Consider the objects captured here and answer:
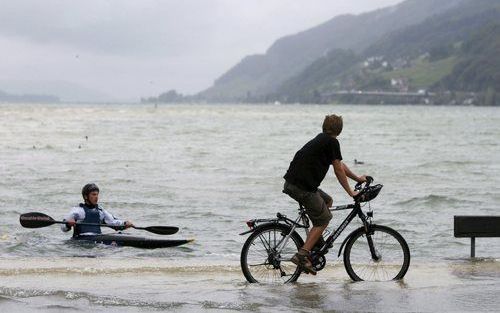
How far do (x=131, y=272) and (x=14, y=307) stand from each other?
13.9 ft

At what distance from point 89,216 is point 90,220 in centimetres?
11

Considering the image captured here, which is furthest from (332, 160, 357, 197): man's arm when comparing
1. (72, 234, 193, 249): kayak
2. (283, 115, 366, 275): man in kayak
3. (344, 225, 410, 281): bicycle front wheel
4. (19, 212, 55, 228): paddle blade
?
(72, 234, 193, 249): kayak

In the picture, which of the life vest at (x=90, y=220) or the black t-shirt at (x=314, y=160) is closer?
the black t-shirt at (x=314, y=160)

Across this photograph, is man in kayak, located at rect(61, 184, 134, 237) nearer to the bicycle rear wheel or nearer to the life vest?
the life vest

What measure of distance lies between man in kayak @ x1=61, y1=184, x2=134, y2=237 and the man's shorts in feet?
21.1

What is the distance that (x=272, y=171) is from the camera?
46.3 meters

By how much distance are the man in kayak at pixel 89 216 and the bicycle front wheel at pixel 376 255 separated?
245 inches

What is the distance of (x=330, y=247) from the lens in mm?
11867

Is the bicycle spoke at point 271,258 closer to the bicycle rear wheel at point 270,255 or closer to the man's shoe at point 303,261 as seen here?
the bicycle rear wheel at point 270,255

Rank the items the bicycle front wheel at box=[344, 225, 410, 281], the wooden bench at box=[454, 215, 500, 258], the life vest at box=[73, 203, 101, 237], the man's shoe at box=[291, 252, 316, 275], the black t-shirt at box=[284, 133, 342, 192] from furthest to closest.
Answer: the life vest at box=[73, 203, 101, 237]
the wooden bench at box=[454, 215, 500, 258]
the bicycle front wheel at box=[344, 225, 410, 281]
the man's shoe at box=[291, 252, 316, 275]
the black t-shirt at box=[284, 133, 342, 192]

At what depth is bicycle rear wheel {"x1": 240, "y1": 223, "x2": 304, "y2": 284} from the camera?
1173 cm

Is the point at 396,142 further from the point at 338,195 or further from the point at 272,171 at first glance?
the point at 338,195

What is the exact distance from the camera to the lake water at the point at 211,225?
35.0 feet

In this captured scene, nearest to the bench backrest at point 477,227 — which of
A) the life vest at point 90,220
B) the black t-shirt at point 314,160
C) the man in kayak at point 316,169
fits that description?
the man in kayak at point 316,169
